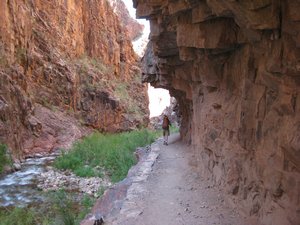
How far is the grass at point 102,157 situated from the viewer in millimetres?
16484

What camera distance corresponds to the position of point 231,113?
7.45 metres

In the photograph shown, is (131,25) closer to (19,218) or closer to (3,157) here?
→ (3,157)

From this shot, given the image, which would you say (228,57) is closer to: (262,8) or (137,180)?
(262,8)

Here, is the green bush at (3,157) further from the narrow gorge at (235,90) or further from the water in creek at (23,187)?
the narrow gorge at (235,90)

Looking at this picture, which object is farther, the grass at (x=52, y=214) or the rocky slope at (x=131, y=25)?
the rocky slope at (x=131, y=25)

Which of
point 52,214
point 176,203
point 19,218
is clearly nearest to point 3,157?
point 52,214

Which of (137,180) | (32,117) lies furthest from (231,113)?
(32,117)

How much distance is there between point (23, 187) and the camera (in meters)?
16.4

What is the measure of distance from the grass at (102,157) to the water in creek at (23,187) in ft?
4.58

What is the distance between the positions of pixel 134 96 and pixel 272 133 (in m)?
39.9

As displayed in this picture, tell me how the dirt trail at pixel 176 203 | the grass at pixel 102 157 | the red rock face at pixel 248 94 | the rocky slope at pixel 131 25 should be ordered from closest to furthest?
the red rock face at pixel 248 94 < the dirt trail at pixel 176 203 < the grass at pixel 102 157 < the rocky slope at pixel 131 25

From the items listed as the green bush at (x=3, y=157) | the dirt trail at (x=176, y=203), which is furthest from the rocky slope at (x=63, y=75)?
the dirt trail at (x=176, y=203)

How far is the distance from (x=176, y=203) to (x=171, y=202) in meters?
0.13

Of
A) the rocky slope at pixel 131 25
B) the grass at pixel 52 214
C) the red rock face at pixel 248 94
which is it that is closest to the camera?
the red rock face at pixel 248 94
